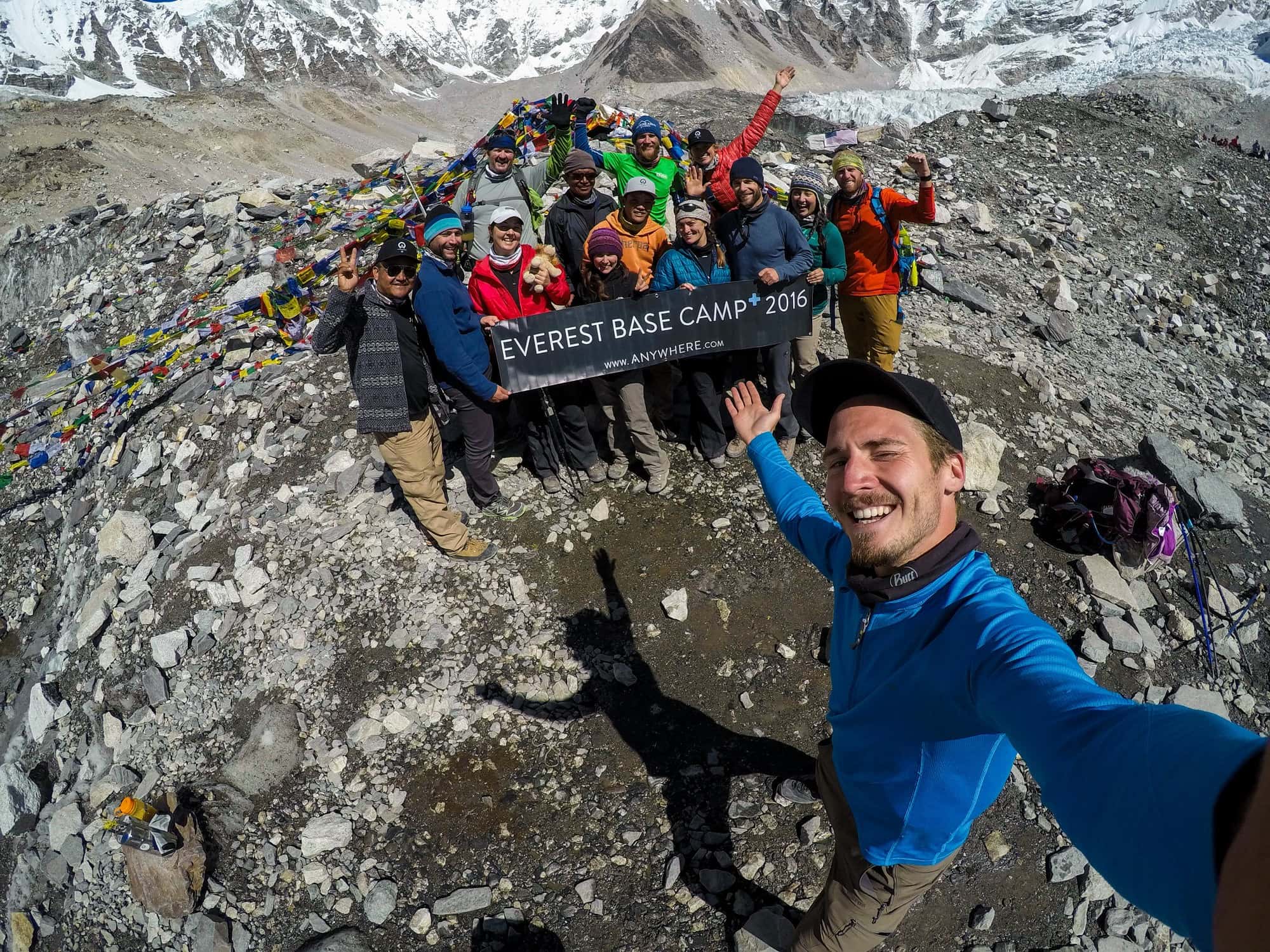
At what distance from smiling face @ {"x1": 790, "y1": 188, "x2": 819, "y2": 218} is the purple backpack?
313 centimetres

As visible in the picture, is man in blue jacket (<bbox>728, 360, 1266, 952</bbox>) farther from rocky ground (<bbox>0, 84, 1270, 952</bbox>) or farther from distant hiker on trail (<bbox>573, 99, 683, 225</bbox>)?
distant hiker on trail (<bbox>573, 99, 683, 225</bbox>)

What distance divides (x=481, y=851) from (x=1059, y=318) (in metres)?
9.18

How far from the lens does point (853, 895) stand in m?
2.31

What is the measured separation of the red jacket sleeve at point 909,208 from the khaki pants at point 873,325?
0.63 meters

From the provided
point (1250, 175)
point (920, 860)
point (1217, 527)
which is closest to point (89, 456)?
point (920, 860)

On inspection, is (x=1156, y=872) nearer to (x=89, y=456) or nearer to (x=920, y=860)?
(x=920, y=860)

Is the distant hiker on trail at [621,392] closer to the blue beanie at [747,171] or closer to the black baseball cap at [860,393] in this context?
the blue beanie at [747,171]

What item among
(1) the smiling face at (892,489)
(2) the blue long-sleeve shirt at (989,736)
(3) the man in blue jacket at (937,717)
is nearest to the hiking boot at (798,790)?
(3) the man in blue jacket at (937,717)

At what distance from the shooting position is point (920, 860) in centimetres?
208

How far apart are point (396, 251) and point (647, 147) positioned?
3083 millimetres

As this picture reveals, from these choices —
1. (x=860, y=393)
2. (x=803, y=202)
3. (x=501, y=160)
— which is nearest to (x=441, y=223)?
(x=501, y=160)

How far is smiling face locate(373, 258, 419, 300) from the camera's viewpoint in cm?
412

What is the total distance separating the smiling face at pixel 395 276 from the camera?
13.5 feet

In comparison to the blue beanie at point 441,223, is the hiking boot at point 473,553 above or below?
below
